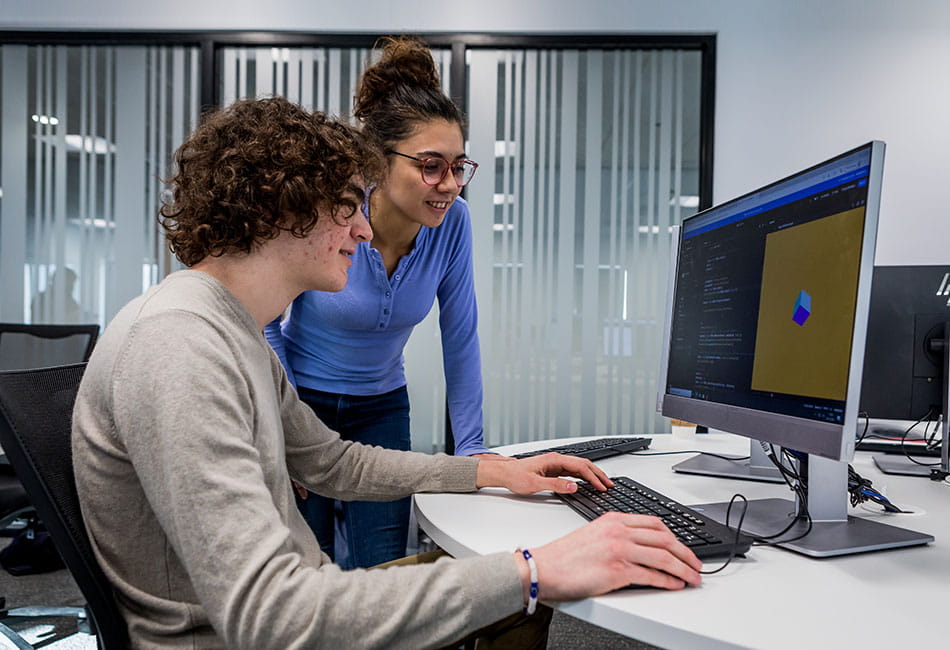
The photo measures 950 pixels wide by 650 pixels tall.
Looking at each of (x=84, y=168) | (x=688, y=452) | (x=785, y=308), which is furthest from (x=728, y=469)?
(x=84, y=168)

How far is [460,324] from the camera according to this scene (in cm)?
172

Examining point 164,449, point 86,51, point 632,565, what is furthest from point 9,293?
point 632,565

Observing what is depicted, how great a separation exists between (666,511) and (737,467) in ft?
1.66

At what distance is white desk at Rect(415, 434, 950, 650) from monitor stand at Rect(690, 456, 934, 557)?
0.05 ft

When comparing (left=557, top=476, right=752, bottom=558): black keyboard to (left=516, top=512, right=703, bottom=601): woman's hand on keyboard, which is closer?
(left=516, top=512, right=703, bottom=601): woman's hand on keyboard

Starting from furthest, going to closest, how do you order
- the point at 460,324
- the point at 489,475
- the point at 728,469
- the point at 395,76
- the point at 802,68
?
the point at 802,68 → the point at 460,324 → the point at 395,76 → the point at 728,469 → the point at 489,475

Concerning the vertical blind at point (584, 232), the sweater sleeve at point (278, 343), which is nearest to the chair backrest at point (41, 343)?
the sweater sleeve at point (278, 343)

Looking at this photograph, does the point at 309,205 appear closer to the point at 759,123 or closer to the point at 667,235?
the point at 667,235

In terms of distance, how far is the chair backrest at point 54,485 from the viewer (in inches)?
28.4

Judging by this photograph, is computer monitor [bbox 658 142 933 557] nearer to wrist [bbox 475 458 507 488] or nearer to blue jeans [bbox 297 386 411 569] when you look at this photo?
wrist [bbox 475 458 507 488]

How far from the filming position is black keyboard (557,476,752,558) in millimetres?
825

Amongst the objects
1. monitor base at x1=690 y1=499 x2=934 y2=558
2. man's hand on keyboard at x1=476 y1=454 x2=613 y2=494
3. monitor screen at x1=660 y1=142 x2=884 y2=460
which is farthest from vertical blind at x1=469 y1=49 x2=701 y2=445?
monitor base at x1=690 y1=499 x2=934 y2=558

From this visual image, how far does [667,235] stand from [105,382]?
9.40 ft

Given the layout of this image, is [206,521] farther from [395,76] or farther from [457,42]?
[457,42]
